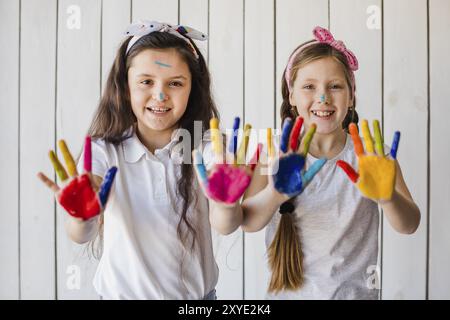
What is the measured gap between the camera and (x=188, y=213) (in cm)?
132

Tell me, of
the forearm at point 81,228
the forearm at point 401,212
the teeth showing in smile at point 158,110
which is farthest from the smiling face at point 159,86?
the forearm at point 401,212

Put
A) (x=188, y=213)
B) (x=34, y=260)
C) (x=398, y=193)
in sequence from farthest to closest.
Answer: (x=34, y=260)
(x=188, y=213)
(x=398, y=193)

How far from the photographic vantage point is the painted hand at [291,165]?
1153 millimetres

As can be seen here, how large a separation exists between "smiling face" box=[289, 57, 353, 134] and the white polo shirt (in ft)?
1.29

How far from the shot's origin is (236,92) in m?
1.79

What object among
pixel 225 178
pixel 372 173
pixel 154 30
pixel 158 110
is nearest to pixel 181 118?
pixel 158 110

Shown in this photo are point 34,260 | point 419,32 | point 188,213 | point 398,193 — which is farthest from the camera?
point 34,260

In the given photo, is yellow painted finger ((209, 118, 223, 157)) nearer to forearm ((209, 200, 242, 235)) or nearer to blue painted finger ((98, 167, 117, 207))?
forearm ((209, 200, 242, 235))

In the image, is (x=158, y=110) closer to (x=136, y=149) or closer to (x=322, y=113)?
(x=136, y=149)

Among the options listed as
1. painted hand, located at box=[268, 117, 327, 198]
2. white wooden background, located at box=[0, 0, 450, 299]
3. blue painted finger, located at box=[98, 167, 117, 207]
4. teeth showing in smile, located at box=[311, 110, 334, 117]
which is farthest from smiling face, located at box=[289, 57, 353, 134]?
blue painted finger, located at box=[98, 167, 117, 207]

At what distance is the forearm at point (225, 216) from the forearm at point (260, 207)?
37 millimetres
